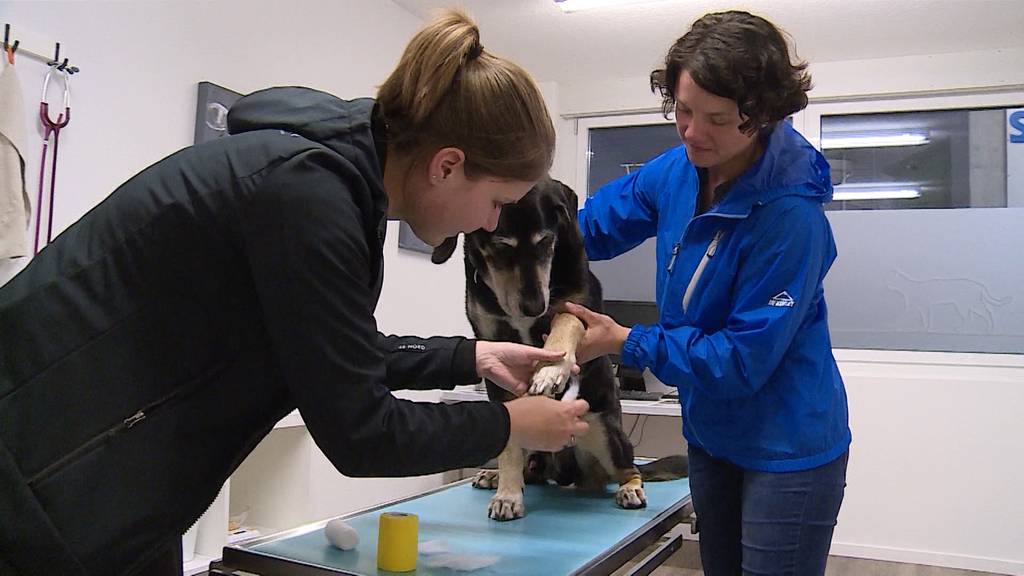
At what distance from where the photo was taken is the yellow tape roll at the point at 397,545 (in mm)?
1291

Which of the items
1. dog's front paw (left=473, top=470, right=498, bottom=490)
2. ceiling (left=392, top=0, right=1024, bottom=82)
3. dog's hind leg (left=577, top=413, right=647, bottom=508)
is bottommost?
dog's front paw (left=473, top=470, right=498, bottom=490)

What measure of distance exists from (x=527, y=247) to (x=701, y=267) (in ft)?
1.53

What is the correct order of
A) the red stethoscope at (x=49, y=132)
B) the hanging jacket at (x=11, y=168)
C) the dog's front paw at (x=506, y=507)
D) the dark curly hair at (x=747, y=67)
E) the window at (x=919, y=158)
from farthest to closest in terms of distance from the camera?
the window at (x=919, y=158) < the red stethoscope at (x=49, y=132) < the hanging jacket at (x=11, y=168) < the dog's front paw at (x=506, y=507) < the dark curly hair at (x=747, y=67)

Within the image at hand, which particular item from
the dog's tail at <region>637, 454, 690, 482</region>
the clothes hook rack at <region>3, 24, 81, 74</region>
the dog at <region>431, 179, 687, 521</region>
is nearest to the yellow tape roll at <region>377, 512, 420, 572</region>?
the dog at <region>431, 179, 687, 521</region>

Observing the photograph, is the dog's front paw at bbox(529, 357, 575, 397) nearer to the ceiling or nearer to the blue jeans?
the blue jeans

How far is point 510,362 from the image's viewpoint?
1426 millimetres

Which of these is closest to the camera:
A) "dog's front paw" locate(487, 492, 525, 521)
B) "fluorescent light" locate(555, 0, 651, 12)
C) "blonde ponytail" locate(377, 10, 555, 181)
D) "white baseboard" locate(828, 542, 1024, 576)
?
"blonde ponytail" locate(377, 10, 555, 181)

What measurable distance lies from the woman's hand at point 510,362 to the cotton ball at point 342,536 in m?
0.37

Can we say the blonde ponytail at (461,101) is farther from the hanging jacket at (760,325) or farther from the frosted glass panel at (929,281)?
the frosted glass panel at (929,281)

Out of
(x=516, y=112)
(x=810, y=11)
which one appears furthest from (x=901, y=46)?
(x=516, y=112)

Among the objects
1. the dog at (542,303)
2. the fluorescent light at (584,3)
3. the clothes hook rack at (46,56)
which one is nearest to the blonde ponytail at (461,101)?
the dog at (542,303)

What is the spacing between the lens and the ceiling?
365 centimetres

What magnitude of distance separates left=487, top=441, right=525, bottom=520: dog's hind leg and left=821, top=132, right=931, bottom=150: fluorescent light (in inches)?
133

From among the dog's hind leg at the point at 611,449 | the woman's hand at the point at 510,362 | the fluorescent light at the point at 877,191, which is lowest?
the dog's hind leg at the point at 611,449
